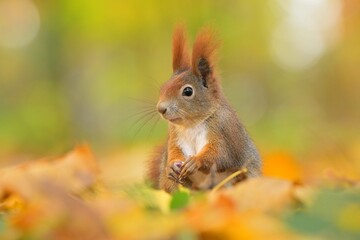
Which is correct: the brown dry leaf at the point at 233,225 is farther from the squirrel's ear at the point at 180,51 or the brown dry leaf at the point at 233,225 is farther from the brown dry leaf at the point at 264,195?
the squirrel's ear at the point at 180,51

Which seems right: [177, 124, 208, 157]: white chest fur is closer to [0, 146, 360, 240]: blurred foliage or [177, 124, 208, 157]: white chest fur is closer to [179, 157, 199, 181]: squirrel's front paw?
[179, 157, 199, 181]: squirrel's front paw

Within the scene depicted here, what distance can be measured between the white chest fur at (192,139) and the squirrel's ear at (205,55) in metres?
0.22

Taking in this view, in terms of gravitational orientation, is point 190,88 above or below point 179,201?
above

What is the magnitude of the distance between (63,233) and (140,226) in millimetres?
156

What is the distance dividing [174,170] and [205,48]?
505 millimetres

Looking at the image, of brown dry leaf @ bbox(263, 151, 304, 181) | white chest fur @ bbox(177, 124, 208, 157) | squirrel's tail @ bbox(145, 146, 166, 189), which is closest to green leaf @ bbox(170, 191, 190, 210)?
white chest fur @ bbox(177, 124, 208, 157)

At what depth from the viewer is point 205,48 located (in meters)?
3.10

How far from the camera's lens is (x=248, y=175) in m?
2.96

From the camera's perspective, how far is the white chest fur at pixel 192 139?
122 inches

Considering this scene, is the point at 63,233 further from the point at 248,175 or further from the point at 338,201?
the point at 248,175

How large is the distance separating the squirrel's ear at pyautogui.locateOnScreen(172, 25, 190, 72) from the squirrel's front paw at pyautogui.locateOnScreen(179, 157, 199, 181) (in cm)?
49

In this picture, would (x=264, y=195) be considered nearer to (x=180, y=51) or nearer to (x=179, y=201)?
(x=179, y=201)

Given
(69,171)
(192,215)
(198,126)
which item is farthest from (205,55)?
(192,215)

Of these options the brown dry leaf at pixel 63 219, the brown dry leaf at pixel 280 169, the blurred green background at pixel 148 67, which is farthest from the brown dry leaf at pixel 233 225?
the brown dry leaf at pixel 280 169
